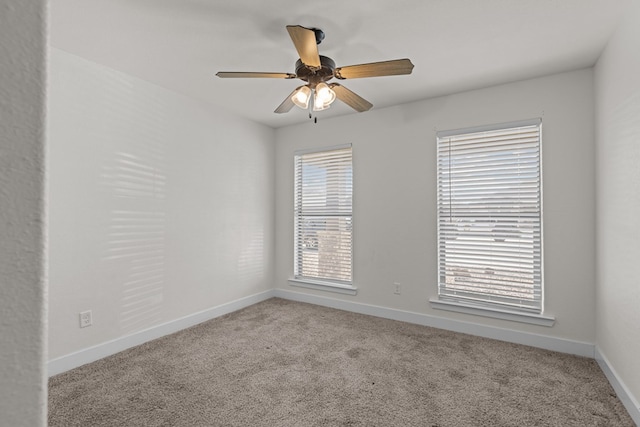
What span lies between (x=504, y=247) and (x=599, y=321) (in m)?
0.88

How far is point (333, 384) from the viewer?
2260 mm

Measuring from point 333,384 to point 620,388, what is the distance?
189 cm

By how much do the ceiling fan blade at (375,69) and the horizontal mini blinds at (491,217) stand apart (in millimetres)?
1525

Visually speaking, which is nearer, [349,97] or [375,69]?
[375,69]

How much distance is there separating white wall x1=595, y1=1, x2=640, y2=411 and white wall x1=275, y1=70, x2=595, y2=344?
5.8 inches

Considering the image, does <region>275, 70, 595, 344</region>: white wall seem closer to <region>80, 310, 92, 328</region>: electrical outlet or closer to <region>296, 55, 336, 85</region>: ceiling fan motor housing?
<region>296, 55, 336, 85</region>: ceiling fan motor housing

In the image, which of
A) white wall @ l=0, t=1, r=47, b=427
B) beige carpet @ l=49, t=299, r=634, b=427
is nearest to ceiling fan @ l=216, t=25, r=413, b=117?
white wall @ l=0, t=1, r=47, b=427

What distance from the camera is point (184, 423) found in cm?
185

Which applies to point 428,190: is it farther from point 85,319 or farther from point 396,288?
point 85,319

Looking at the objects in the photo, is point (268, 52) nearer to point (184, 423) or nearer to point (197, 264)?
point (197, 264)

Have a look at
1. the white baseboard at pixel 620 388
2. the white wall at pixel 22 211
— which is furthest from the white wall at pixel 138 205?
the white baseboard at pixel 620 388

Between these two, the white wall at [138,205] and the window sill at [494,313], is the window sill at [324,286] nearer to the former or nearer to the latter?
the white wall at [138,205]

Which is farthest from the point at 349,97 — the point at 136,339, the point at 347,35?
the point at 136,339

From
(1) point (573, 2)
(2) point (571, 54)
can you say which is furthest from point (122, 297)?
(2) point (571, 54)
